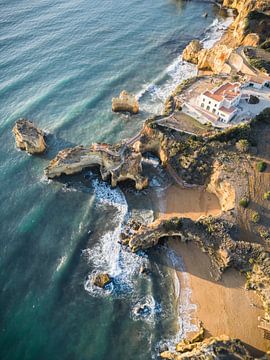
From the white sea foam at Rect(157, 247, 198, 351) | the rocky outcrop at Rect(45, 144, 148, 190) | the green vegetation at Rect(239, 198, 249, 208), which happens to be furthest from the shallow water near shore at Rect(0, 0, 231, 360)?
the green vegetation at Rect(239, 198, 249, 208)

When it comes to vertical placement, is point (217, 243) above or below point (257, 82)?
below

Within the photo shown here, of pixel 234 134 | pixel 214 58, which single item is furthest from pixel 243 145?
pixel 214 58

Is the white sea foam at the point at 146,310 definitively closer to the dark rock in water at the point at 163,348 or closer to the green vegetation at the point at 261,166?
the dark rock in water at the point at 163,348

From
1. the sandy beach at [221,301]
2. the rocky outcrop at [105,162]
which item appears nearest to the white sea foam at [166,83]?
the rocky outcrop at [105,162]

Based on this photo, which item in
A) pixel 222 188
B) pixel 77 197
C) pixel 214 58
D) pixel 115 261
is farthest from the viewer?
pixel 214 58

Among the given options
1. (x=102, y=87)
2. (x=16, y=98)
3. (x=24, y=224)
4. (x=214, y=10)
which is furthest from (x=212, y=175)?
(x=214, y=10)

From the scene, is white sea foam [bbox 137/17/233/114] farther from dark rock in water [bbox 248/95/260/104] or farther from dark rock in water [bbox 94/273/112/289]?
dark rock in water [bbox 94/273/112/289]

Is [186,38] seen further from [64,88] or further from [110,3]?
[64,88]

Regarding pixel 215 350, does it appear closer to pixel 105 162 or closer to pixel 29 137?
pixel 105 162
